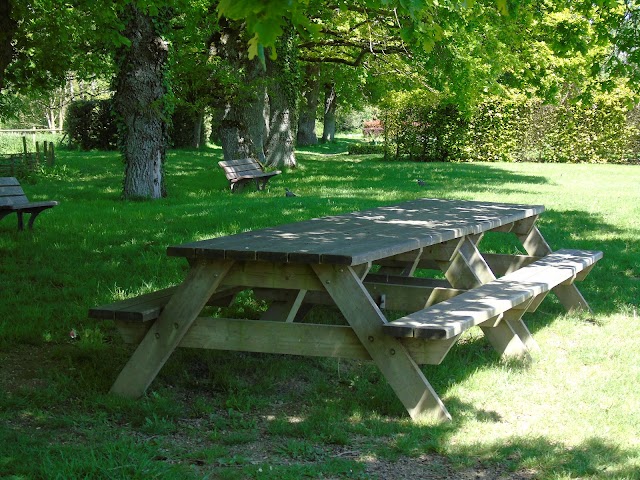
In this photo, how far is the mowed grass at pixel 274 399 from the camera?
3842 millimetres

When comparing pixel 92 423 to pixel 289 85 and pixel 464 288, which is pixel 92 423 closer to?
pixel 464 288

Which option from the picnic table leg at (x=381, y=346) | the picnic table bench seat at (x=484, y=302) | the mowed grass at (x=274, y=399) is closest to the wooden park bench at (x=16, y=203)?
the mowed grass at (x=274, y=399)

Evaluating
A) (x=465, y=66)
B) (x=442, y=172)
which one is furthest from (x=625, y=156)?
(x=465, y=66)

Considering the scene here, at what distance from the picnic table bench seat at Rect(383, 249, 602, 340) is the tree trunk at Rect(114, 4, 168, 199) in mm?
8606

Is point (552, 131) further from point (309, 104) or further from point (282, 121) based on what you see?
point (309, 104)

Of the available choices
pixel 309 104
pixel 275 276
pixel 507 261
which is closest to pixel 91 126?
pixel 309 104

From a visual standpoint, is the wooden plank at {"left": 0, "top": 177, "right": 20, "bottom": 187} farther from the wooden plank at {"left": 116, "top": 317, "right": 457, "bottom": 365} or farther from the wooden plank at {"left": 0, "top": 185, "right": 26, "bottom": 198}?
the wooden plank at {"left": 116, "top": 317, "right": 457, "bottom": 365}

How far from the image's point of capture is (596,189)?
→ 17.2 metres

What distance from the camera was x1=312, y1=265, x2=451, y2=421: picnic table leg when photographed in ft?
14.1

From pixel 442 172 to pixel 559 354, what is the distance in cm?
1632

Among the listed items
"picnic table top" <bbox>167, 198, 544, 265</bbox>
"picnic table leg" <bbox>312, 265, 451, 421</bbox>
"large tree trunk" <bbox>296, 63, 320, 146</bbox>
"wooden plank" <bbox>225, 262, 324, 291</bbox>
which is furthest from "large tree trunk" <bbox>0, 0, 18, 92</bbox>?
"large tree trunk" <bbox>296, 63, 320, 146</bbox>

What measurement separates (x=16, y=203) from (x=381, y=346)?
7206 millimetres

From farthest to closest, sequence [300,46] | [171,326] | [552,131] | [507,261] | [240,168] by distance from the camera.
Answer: [552,131] → [300,46] → [240,168] → [507,261] → [171,326]

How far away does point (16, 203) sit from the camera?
10.1m
